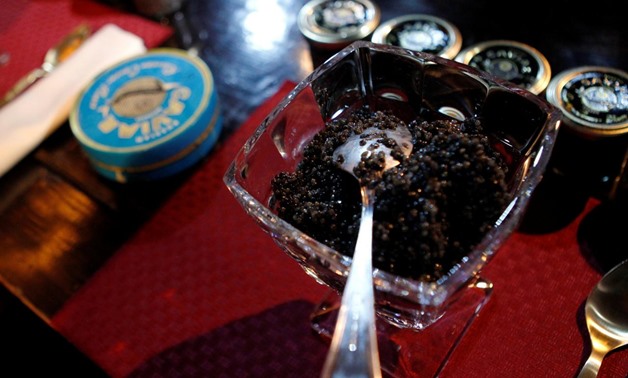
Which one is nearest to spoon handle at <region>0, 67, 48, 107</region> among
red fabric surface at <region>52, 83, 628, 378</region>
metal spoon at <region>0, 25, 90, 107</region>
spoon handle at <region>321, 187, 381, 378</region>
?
metal spoon at <region>0, 25, 90, 107</region>

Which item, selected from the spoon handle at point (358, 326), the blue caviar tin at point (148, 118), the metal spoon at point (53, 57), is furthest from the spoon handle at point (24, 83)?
the spoon handle at point (358, 326)

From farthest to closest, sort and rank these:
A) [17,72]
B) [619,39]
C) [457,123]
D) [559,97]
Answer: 1. [17,72]
2. [619,39]
3. [559,97]
4. [457,123]

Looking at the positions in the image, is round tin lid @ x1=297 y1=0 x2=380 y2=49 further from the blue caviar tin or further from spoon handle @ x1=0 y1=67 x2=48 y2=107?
spoon handle @ x1=0 y1=67 x2=48 y2=107

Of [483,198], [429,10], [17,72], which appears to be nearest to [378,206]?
[483,198]

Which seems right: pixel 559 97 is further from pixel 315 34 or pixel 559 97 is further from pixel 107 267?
pixel 107 267

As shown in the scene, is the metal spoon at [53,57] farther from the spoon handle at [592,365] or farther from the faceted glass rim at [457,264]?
the spoon handle at [592,365]

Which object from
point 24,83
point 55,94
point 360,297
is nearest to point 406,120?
point 360,297

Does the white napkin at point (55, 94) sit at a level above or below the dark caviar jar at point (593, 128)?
above
